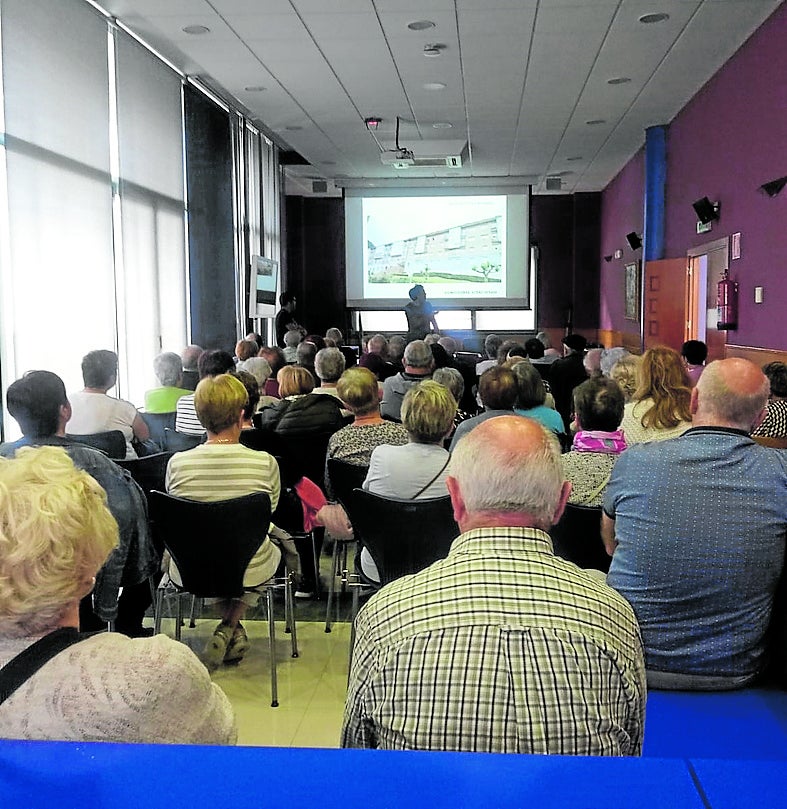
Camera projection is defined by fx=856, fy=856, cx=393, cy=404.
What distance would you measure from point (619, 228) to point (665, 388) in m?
10.9

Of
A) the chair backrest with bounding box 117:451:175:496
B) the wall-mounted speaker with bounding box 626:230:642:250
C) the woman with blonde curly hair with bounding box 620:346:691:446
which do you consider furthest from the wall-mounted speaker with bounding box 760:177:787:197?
the wall-mounted speaker with bounding box 626:230:642:250

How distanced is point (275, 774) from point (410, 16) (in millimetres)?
6313

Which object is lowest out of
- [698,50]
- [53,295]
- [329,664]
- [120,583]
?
[329,664]

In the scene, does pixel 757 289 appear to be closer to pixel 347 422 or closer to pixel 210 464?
pixel 347 422

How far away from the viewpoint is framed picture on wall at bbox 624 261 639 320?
1198cm

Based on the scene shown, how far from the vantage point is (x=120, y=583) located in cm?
305

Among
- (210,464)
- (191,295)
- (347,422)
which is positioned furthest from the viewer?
(191,295)

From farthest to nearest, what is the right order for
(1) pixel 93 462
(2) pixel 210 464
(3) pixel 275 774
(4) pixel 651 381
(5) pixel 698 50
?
(5) pixel 698 50 → (4) pixel 651 381 → (2) pixel 210 464 → (1) pixel 93 462 → (3) pixel 275 774

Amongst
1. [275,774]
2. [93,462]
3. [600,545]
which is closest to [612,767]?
[275,774]

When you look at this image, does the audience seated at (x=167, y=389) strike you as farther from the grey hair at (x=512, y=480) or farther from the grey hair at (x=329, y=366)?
the grey hair at (x=512, y=480)

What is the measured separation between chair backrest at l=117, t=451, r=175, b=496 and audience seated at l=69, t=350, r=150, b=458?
0.86 m

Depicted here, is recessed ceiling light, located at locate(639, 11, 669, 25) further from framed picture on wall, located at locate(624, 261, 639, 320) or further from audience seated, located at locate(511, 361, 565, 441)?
framed picture on wall, located at locate(624, 261, 639, 320)

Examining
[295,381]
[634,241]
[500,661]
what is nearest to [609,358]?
[295,381]

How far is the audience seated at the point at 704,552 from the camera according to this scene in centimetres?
219
